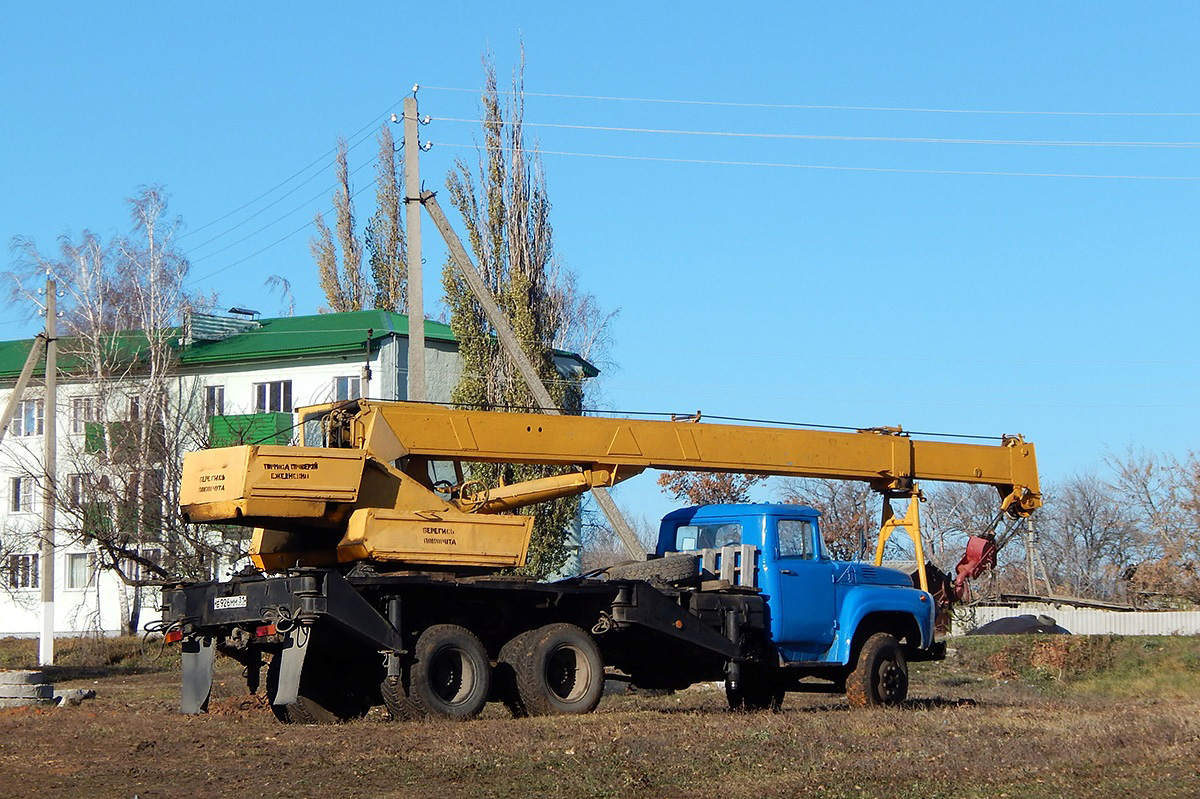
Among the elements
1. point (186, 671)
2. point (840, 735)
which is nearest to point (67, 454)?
point (186, 671)

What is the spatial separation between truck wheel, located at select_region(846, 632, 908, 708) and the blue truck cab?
0.7 inches

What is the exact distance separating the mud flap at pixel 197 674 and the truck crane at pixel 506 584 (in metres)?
0.02

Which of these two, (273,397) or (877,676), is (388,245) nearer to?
(273,397)

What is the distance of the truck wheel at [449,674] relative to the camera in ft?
47.9

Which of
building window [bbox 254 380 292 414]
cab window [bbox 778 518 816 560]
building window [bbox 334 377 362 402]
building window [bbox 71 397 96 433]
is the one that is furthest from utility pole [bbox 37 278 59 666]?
cab window [bbox 778 518 816 560]

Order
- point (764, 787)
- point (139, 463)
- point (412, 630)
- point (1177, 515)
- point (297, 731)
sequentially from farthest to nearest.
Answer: point (1177, 515)
point (139, 463)
point (412, 630)
point (297, 731)
point (764, 787)

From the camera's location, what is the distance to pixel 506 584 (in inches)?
598

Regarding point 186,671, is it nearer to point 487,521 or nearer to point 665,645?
point 487,521

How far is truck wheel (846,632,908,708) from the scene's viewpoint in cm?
1739

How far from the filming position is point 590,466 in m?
17.1

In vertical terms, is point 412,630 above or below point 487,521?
below

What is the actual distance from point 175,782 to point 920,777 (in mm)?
5151

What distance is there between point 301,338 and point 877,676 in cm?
3279

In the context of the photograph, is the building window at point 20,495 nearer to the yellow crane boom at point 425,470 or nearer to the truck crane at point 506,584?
the truck crane at point 506,584
